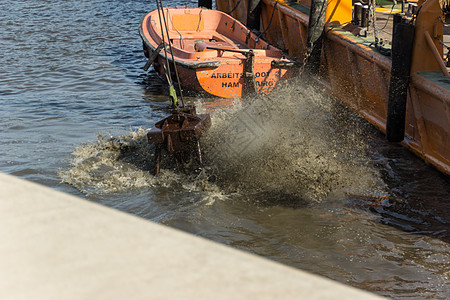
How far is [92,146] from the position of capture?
706cm

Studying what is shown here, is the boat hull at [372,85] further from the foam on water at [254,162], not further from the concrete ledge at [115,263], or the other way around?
the concrete ledge at [115,263]

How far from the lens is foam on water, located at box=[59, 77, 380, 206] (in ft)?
19.1

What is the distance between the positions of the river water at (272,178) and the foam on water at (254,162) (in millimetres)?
17

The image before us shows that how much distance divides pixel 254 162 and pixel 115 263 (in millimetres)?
5633

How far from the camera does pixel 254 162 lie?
20.6 ft

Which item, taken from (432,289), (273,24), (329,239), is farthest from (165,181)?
(273,24)

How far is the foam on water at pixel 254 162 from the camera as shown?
5816 millimetres

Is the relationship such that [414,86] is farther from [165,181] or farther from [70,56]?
[70,56]

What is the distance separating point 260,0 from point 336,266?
32.7 feet

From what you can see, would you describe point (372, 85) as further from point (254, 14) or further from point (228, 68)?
point (254, 14)

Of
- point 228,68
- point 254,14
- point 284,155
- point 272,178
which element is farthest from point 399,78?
point 254,14

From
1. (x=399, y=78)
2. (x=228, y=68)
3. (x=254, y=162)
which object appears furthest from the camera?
(x=228, y=68)

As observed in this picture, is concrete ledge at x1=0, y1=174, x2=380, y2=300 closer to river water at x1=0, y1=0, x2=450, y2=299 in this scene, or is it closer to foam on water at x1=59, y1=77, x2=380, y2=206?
river water at x1=0, y1=0, x2=450, y2=299

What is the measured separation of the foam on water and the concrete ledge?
4.81m
